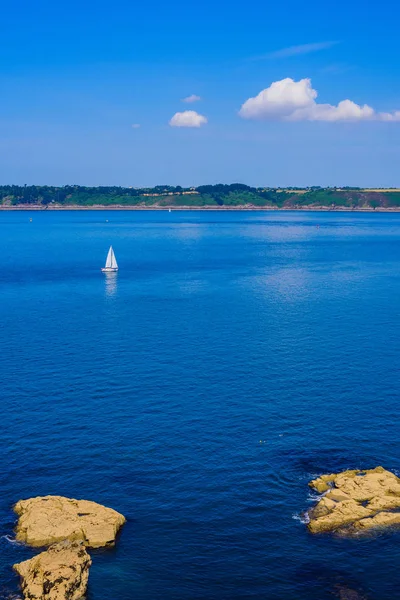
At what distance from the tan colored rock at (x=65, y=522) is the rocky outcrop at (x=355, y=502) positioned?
1651 cm

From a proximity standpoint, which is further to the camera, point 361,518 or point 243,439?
point 243,439

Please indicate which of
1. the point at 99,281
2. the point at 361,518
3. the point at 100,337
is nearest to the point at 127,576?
the point at 361,518

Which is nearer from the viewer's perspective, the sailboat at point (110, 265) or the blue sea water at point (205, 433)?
the blue sea water at point (205, 433)

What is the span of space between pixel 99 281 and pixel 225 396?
102286 mm

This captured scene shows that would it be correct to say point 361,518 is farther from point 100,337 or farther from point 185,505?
point 100,337

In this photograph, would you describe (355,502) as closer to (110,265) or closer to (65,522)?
(65,522)

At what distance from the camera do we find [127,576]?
156 ft

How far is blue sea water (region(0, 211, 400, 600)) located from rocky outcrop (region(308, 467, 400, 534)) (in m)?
1.61

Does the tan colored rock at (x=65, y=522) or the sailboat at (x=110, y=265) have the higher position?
the sailboat at (x=110, y=265)

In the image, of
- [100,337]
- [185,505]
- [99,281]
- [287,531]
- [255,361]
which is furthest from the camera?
[99,281]

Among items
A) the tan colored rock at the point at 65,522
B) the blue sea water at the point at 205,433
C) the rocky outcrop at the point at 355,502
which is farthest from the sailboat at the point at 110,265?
the tan colored rock at the point at 65,522

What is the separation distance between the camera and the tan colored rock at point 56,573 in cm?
4444

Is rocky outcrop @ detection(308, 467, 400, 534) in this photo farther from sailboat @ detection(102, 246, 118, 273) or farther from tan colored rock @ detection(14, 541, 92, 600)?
sailboat @ detection(102, 246, 118, 273)

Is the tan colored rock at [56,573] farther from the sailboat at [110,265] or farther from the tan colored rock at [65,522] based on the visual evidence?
the sailboat at [110,265]
